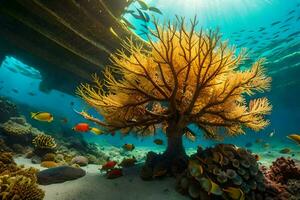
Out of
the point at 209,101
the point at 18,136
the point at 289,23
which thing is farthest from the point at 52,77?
the point at 289,23

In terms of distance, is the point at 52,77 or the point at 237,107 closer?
the point at 237,107

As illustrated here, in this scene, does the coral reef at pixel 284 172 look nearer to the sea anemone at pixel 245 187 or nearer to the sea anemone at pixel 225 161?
the sea anemone at pixel 245 187

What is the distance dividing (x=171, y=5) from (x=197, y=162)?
1606cm

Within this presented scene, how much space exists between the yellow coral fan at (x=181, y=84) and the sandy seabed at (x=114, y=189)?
1226 millimetres

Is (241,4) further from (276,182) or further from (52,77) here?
(276,182)

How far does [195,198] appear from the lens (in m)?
4.49

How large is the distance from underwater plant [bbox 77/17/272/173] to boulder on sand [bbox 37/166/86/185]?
1.34 metres

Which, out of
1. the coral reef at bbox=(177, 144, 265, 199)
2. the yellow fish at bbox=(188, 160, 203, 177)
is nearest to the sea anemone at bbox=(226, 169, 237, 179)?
the coral reef at bbox=(177, 144, 265, 199)

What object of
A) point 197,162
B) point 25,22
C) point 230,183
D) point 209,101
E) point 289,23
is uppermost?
point 289,23

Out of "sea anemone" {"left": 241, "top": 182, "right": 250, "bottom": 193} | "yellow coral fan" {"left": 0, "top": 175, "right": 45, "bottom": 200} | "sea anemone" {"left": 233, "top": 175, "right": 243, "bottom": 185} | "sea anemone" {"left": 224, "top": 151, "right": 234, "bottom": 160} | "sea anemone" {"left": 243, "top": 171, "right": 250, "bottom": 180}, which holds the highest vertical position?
"sea anemone" {"left": 224, "top": 151, "right": 234, "bottom": 160}

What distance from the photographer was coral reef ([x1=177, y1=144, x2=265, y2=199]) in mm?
4336

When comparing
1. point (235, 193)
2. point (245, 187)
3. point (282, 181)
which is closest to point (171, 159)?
point (245, 187)

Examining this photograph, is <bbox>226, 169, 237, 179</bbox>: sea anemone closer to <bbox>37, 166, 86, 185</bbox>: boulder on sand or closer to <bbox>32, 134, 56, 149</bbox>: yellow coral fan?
<bbox>37, 166, 86, 185</bbox>: boulder on sand

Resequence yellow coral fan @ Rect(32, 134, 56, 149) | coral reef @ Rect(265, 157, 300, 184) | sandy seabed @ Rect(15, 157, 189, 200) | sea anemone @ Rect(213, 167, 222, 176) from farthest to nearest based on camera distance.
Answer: yellow coral fan @ Rect(32, 134, 56, 149) < coral reef @ Rect(265, 157, 300, 184) < sandy seabed @ Rect(15, 157, 189, 200) < sea anemone @ Rect(213, 167, 222, 176)
